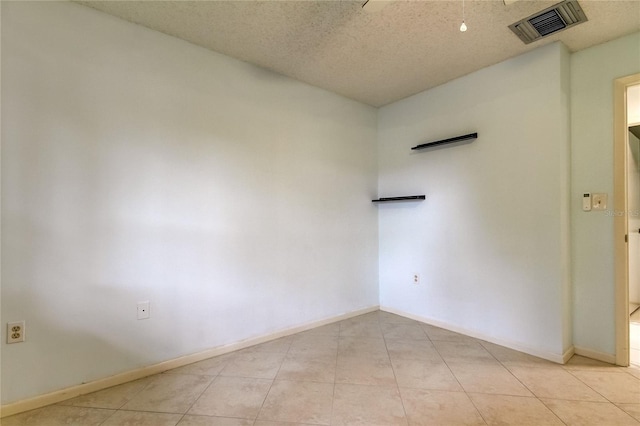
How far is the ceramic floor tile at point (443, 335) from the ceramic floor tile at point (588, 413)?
89cm

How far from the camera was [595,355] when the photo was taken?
7.09 ft

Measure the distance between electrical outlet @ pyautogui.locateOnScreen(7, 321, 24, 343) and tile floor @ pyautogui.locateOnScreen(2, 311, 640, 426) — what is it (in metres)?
0.41

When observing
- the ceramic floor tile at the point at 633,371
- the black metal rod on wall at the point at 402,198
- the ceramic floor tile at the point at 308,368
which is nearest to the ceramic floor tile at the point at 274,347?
the ceramic floor tile at the point at 308,368

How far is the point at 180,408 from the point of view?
5.31 feet

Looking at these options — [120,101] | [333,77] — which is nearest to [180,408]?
[120,101]

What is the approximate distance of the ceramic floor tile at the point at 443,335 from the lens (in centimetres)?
256

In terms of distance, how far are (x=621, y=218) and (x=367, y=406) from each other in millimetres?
2237

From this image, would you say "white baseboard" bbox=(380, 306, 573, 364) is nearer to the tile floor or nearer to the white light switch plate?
the tile floor

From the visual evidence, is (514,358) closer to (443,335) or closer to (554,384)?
(554,384)

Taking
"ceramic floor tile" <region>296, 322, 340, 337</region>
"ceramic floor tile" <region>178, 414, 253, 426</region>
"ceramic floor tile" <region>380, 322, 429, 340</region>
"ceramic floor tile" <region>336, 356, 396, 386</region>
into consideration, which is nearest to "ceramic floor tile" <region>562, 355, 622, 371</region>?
"ceramic floor tile" <region>380, 322, 429, 340</region>

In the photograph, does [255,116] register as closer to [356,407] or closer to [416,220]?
[416,220]

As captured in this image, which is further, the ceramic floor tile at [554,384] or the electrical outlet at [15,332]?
the ceramic floor tile at [554,384]

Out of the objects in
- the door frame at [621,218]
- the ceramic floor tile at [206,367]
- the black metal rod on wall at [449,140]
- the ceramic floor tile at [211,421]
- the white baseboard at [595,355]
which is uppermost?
the black metal rod on wall at [449,140]

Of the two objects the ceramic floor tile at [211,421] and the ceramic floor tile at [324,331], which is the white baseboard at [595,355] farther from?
the ceramic floor tile at [211,421]
